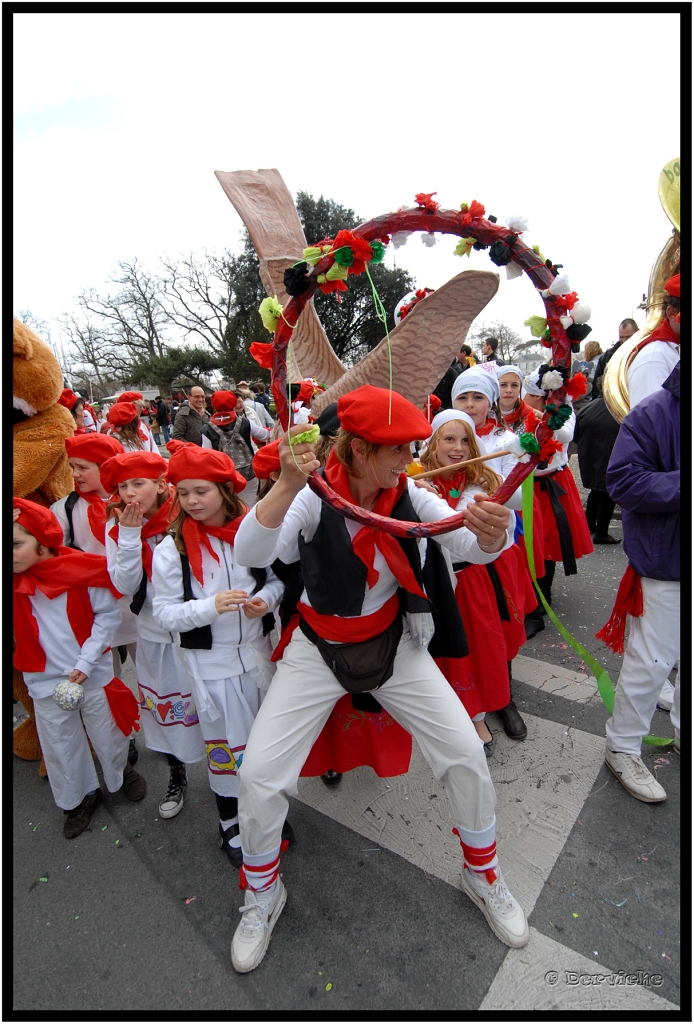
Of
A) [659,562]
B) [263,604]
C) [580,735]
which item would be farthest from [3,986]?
[659,562]

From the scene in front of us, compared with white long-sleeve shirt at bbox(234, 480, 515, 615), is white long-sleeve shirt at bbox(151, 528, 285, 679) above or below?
below

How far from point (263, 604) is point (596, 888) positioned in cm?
176

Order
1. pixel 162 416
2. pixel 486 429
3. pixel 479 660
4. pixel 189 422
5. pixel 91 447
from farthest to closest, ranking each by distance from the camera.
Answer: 1. pixel 162 416
2. pixel 189 422
3. pixel 486 429
4. pixel 91 447
5. pixel 479 660

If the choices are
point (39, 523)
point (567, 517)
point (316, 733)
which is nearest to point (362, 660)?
point (316, 733)

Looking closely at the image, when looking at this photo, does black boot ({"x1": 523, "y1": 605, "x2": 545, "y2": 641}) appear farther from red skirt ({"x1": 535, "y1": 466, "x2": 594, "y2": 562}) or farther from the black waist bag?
the black waist bag

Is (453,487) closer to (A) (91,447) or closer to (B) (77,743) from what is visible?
(A) (91,447)

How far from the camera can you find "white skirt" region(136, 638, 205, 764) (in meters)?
2.46

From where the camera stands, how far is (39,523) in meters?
2.41

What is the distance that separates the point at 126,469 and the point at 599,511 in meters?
5.37

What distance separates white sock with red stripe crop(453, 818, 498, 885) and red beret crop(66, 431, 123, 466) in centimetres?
265

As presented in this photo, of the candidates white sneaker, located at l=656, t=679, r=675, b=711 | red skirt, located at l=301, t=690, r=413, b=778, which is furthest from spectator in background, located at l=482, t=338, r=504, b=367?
red skirt, located at l=301, t=690, r=413, b=778

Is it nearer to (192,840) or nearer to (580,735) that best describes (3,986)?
(192,840)

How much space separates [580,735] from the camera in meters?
2.85

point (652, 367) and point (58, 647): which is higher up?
point (652, 367)
